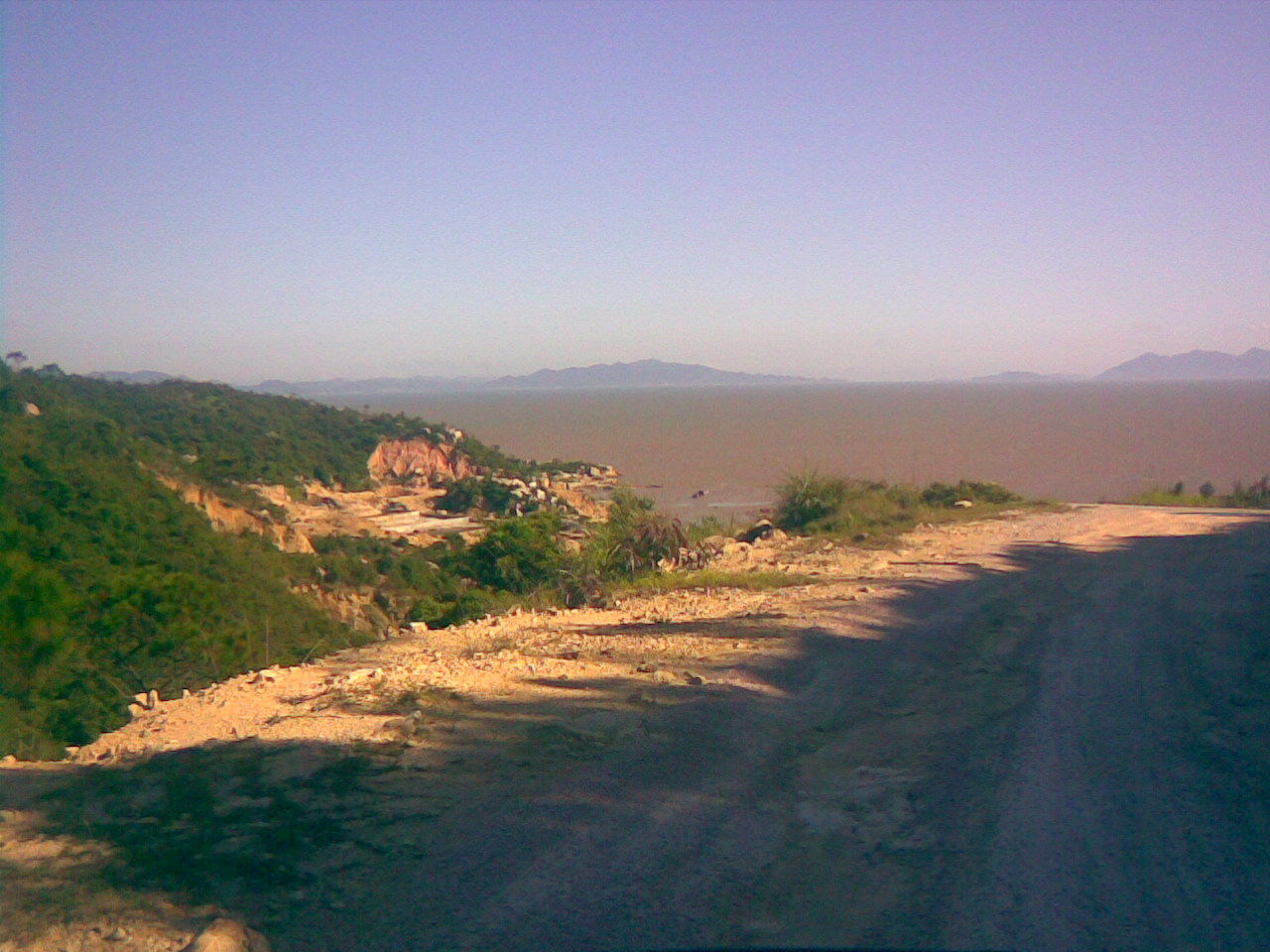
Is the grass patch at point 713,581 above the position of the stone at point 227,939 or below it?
below

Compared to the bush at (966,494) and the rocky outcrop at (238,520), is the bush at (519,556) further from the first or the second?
the rocky outcrop at (238,520)

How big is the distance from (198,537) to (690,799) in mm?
18856

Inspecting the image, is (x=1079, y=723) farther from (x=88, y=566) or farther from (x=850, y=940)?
(x=88, y=566)

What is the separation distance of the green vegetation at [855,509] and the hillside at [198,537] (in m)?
6.67

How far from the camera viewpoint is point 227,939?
157 inches

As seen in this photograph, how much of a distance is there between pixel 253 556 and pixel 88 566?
822cm

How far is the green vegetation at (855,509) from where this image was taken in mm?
18750

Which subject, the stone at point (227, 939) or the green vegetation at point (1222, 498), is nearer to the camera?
the stone at point (227, 939)

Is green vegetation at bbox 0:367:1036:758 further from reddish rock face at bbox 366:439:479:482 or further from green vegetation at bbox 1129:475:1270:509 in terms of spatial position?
reddish rock face at bbox 366:439:479:482

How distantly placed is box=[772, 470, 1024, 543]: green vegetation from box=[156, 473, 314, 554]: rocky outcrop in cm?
1359

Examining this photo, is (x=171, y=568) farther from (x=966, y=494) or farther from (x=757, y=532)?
(x=966, y=494)

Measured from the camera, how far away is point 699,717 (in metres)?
6.89

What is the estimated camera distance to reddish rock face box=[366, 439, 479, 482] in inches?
1826

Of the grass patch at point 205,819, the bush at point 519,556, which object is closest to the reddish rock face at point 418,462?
the bush at point 519,556
